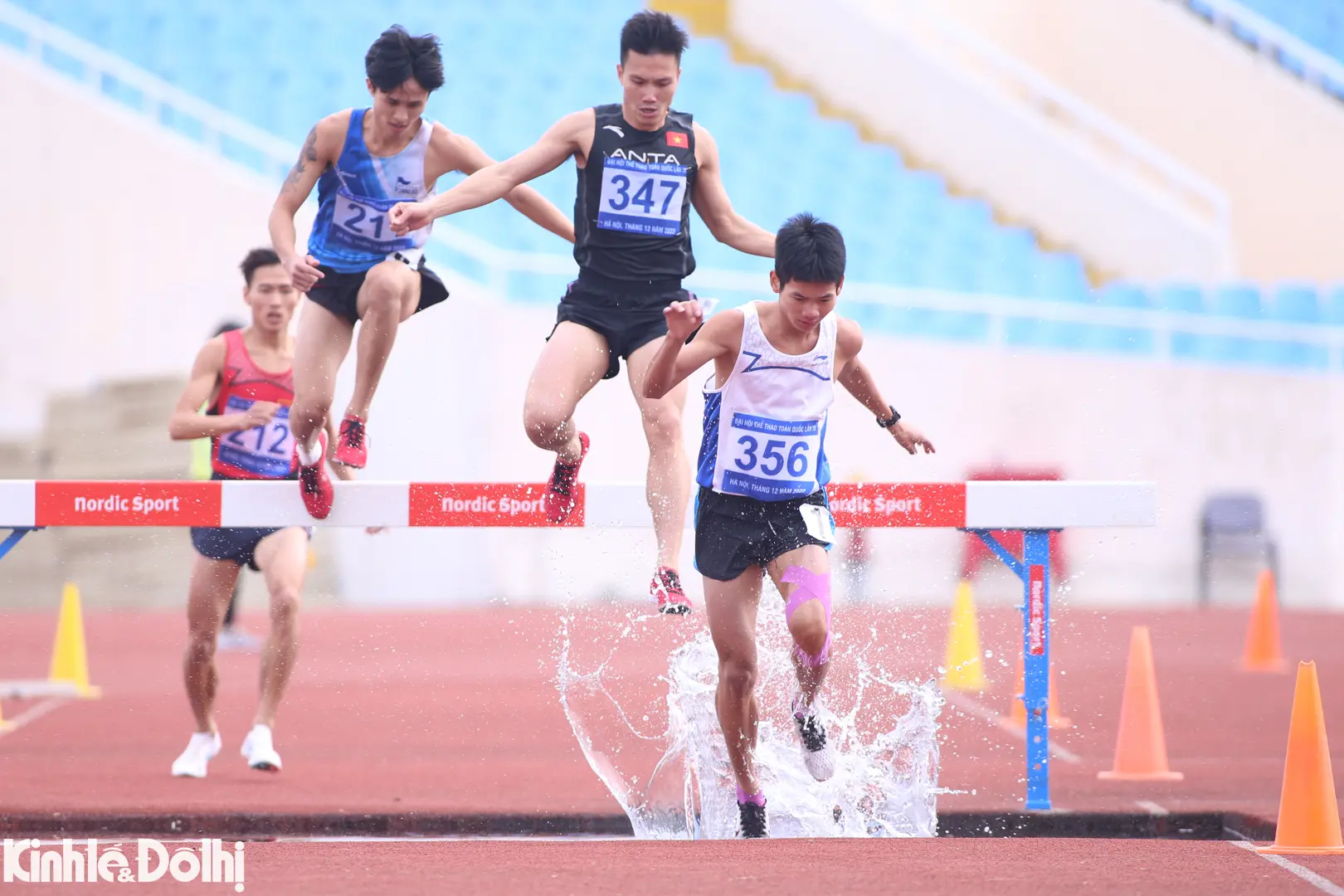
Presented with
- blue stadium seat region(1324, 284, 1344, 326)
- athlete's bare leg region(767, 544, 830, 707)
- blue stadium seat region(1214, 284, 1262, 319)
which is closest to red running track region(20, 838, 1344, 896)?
athlete's bare leg region(767, 544, 830, 707)

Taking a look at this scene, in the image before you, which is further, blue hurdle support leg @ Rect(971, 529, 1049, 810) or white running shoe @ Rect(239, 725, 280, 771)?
white running shoe @ Rect(239, 725, 280, 771)

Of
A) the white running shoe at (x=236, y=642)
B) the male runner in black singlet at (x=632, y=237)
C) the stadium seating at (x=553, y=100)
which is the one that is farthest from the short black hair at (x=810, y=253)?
the stadium seating at (x=553, y=100)

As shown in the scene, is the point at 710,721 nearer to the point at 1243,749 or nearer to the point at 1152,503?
the point at 1152,503

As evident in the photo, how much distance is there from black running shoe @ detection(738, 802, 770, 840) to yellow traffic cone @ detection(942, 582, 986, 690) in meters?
4.47

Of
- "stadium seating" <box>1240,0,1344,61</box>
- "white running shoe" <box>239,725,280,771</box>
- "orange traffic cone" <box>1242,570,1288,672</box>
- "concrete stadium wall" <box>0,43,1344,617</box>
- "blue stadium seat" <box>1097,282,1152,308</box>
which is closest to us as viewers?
"white running shoe" <box>239,725,280,771</box>

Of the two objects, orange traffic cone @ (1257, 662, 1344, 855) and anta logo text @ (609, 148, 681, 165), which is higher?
anta logo text @ (609, 148, 681, 165)

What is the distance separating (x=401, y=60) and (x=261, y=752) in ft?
9.70

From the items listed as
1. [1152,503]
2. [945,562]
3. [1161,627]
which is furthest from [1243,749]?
[945,562]

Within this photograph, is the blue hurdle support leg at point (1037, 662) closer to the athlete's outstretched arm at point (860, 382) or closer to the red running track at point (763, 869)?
the athlete's outstretched arm at point (860, 382)

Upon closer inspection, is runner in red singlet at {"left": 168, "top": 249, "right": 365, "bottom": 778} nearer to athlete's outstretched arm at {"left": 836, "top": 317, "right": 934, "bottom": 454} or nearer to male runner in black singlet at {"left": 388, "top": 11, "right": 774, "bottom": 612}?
male runner in black singlet at {"left": 388, "top": 11, "right": 774, "bottom": 612}

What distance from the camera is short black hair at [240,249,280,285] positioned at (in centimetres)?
736

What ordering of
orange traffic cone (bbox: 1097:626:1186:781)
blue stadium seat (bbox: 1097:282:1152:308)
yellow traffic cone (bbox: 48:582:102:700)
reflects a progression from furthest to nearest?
1. blue stadium seat (bbox: 1097:282:1152:308)
2. yellow traffic cone (bbox: 48:582:102:700)
3. orange traffic cone (bbox: 1097:626:1186:781)

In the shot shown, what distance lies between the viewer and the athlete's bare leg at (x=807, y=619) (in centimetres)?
555

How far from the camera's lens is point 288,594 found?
7.14m
